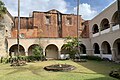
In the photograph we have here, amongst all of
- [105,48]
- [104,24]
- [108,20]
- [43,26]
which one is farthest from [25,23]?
[108,20]

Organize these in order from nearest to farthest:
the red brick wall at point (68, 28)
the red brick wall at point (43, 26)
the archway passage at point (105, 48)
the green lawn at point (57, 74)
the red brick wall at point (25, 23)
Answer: the green lawn at point (57, 74)
the archway passage at point (105, 48)
the red brick wall at point (43, 26)
the red brick wall at point (68, 28)
the red brick wall at point (25, 23)

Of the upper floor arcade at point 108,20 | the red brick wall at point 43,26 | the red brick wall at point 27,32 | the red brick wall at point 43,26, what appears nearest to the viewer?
the upper floor arcade at point 108,20

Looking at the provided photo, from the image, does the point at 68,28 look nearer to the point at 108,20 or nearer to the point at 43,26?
the point at 43,26

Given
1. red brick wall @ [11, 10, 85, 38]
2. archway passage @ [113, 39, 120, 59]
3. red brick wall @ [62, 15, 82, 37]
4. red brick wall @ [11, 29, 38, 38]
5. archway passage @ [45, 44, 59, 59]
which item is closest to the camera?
archway passage @ [113, 39, 120, 59]

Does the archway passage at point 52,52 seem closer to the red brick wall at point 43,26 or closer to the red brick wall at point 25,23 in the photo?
the red brick wall at point 43,26

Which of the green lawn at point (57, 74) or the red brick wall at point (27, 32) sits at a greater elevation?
the red brick wall at point (27, 32)

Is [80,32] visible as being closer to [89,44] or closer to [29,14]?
[89,44]

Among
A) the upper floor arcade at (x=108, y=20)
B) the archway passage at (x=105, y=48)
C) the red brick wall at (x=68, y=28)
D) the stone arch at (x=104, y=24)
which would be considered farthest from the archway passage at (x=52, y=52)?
the stone arch at (x=104, y=24)

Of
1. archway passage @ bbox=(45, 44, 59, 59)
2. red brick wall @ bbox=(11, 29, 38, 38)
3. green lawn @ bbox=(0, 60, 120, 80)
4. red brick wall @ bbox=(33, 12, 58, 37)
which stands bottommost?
green lawn @ bbox=(0, 60, 120, 80)

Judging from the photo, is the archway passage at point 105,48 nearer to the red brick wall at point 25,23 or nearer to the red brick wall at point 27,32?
the red brick wall at point 27,32

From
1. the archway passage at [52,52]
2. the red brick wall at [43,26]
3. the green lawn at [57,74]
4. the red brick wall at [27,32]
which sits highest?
the red brick wall at [43,26]

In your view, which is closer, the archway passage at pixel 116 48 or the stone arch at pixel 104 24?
the archway passage at pixel 116 48

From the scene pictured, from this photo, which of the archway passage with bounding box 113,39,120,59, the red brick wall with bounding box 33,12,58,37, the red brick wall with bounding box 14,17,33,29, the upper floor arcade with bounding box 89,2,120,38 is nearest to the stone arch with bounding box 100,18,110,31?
the upper floor arcade with bounding box 89,2,120,38

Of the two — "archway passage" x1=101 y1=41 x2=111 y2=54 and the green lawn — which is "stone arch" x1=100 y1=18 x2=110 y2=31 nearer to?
"archway passage" x1=101 y1=41 x2=111 y2=54
